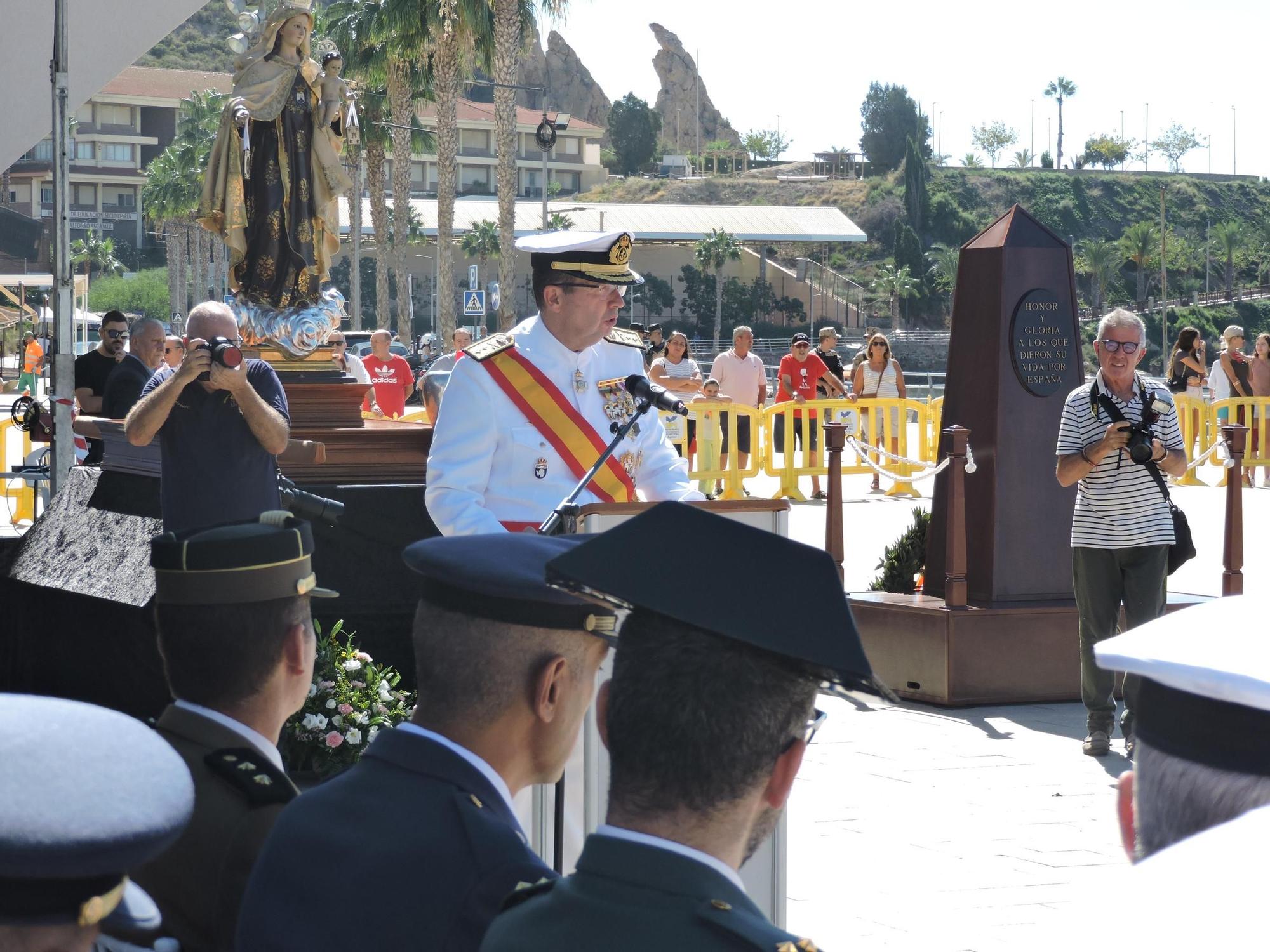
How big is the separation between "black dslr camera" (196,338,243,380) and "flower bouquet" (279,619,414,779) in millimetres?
1044

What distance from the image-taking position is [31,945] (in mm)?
1360

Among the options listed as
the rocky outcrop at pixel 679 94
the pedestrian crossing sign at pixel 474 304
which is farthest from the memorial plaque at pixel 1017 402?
the rocky outcrop at pixel 679 94

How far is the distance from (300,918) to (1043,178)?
13647 centimetres

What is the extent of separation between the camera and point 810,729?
6.48 ft

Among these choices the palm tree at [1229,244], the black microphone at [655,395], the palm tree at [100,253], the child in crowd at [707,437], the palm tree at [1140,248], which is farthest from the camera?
the palm tree at [1229,244]

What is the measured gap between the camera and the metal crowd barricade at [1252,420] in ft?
60.9

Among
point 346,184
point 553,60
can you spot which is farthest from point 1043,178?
point 346,184

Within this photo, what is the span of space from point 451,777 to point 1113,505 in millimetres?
5141

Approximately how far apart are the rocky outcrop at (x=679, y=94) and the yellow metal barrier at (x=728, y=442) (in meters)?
154

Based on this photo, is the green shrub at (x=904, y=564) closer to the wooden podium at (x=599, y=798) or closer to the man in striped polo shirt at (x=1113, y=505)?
the man in striped polo shirt at (x=1113, y=505)

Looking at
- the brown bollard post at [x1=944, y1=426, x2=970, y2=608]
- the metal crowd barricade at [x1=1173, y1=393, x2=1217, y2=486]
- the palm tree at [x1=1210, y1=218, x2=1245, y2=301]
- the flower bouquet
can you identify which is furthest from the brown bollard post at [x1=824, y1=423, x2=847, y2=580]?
the palm tree at [x1=1210, y1=218, x2=1245, y2=301]

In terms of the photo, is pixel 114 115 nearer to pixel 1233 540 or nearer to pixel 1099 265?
pixel 1099 265

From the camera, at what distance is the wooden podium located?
355cm

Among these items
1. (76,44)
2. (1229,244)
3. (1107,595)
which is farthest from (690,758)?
(1229,244)
